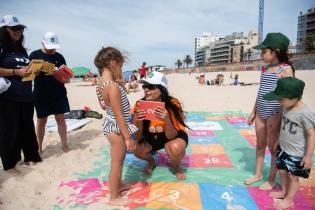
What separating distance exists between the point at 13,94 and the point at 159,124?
197 cm

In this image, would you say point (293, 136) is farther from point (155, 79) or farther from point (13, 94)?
point (13, 94)

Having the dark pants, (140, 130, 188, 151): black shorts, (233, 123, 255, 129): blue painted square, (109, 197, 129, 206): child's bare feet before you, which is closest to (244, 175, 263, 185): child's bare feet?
(140, 130, 188, 151): black shorts

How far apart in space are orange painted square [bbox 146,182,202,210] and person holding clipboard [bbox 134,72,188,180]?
0.24 m

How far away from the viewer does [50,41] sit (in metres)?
3.88

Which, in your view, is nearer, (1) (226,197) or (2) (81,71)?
(1) (226,197)

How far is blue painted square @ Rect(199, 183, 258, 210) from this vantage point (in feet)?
9.20

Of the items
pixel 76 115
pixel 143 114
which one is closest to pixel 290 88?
pixel 143 114

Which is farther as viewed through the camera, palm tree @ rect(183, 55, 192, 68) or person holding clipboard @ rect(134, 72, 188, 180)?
palm tree @ rect(183, 55, 192, 68)

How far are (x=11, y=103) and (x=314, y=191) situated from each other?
3919 mm

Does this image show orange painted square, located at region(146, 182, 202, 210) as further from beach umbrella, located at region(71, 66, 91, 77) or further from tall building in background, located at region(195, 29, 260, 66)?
tall building in background, located at region(195, 29, 260, 66)

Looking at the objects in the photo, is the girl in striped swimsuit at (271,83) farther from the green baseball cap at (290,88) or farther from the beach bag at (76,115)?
the beach bag at (76,115)

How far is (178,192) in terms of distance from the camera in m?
3.11

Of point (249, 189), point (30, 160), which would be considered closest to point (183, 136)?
point (249, 189)

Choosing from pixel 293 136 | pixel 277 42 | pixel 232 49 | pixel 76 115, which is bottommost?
pixel 76 115
